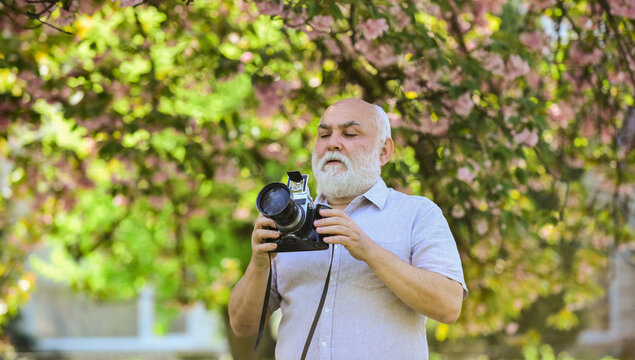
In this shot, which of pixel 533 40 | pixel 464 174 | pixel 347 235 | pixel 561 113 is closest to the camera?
pixel 347 235

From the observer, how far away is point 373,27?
3.77 metres

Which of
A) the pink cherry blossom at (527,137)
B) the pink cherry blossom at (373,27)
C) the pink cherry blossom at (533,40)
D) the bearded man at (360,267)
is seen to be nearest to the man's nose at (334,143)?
the bearded man at (360,267)

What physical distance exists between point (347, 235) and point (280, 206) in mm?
237

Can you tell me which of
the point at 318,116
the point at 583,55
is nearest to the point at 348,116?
the point at 318,116

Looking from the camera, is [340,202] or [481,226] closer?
[340,202]

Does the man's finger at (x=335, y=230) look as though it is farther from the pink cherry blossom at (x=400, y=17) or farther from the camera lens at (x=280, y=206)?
the pink cherry blossom at (x=400, y=17)

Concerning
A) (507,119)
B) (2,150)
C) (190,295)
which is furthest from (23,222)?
(507,119)

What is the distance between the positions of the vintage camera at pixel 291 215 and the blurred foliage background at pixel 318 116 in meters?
1.30

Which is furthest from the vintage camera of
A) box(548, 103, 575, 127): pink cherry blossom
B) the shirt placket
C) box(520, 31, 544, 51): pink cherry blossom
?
box(548, 103, 575, 127): pink cherry blossom

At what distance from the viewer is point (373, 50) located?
4289 mm

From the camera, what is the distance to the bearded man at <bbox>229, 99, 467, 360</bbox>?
2.30 metres

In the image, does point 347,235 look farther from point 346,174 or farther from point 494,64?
point 494,64

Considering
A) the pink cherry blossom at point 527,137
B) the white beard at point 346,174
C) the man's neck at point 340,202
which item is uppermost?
the pink cherry blossom at point 527,137

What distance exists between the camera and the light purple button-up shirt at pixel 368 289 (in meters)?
2.40
